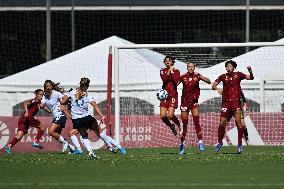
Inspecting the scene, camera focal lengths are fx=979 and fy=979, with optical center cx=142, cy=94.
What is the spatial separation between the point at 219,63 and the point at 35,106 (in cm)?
853

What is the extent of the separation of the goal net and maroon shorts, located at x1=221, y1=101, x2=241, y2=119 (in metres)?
6.51

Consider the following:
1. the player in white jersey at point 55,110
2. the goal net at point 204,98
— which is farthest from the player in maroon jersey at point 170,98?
the goal net at point 204,98

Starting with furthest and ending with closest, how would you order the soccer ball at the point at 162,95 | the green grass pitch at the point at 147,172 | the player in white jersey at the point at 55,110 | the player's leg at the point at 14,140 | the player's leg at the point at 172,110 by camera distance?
the player in white jersey at the point at 55,110, the player's leg at the point at 14,140, the player's leg at the point at 172,110, the soccer ball at the point at 162,95, the green grass pitch at the point at 147,172

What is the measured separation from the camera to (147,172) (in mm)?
16281

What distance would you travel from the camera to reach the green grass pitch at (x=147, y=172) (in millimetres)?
14195

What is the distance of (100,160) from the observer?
63.7ft

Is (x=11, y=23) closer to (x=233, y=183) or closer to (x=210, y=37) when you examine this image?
(x=210, y=37)

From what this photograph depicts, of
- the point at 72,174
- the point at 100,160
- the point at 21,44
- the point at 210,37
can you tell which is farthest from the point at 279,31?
the point at 72,174

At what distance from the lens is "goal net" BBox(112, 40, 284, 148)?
29125 mm

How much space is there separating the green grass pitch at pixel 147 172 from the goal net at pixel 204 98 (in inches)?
333

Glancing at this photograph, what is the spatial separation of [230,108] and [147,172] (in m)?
6.56

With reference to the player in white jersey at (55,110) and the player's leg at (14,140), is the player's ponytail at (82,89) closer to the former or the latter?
the player in white jersey at (55,110)

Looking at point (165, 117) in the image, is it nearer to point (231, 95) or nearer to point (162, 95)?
point (162, 95)

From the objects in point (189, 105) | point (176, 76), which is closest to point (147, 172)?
point (176, 76)
